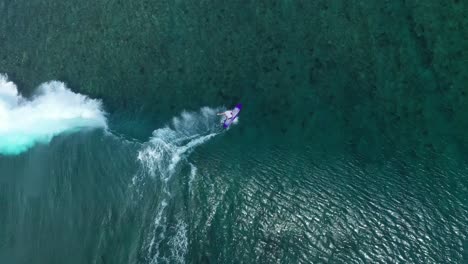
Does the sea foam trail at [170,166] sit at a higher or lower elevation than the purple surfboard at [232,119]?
lower

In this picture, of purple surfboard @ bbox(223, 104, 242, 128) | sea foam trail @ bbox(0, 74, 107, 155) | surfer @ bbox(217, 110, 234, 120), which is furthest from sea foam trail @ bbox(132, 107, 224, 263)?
sea foam trail @ bbox(0, 74, 107, 155)

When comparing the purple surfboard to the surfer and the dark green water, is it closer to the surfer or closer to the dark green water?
the surfer

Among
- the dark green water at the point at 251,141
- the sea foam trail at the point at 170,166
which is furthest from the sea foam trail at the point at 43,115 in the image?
the sea foam trail at the point at 170,166

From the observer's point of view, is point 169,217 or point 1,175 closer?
point 169,217

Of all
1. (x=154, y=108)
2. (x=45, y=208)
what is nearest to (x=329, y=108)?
(x=154, y=108)

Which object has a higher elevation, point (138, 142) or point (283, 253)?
point (138, 142)

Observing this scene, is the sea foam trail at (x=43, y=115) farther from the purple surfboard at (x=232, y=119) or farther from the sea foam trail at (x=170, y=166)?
the purple surfboard at (x=232, y=119)

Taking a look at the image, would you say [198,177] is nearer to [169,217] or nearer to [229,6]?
[169,217]

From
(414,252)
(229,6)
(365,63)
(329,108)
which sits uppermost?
(229,6)
